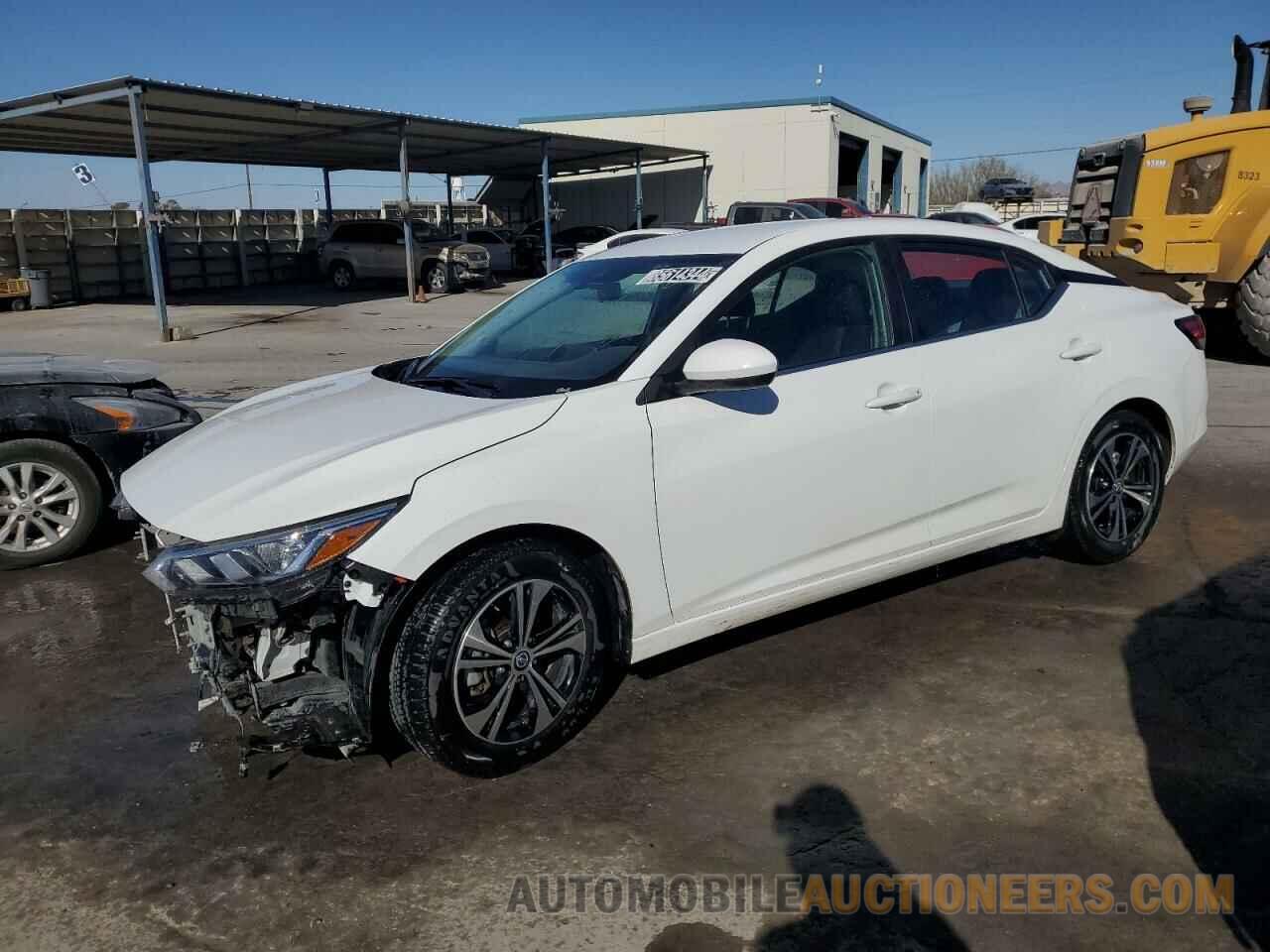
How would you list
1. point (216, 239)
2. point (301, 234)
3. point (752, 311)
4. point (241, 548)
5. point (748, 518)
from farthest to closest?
1. point (301, 234)
2. point (216, 239)
3. point (752, 311)
4. point (748, 518)
5. point (241, 548)

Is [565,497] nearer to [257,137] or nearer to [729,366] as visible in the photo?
[729,366]

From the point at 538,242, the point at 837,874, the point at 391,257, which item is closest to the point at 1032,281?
the point at 837,874

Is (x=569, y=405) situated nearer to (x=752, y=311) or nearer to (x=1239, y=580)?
(x=752, y=311)

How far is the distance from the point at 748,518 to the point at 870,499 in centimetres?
60

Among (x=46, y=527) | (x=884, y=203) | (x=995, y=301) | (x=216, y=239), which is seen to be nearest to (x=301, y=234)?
(x=216, y=239)

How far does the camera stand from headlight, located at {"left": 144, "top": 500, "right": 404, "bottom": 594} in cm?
280

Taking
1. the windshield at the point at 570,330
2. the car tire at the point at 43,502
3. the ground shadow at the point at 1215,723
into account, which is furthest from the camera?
the car tire at the point at 43,502

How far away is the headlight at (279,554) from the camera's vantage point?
2.80 metres

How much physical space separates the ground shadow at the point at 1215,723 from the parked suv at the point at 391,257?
23.5 meters

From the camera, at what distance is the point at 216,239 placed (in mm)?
31125

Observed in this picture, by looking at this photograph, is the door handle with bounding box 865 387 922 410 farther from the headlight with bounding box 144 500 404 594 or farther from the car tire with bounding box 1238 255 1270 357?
the car tire with bounding box 1238 255 1270 357

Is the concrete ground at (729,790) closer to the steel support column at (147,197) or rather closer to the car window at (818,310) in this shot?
the car window at (818,310)

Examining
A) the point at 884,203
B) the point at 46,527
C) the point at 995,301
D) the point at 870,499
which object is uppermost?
the point at 884,203

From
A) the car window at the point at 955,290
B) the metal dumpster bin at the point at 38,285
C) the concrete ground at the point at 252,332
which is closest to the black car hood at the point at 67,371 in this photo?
the concrete ground at the point at 252,332
